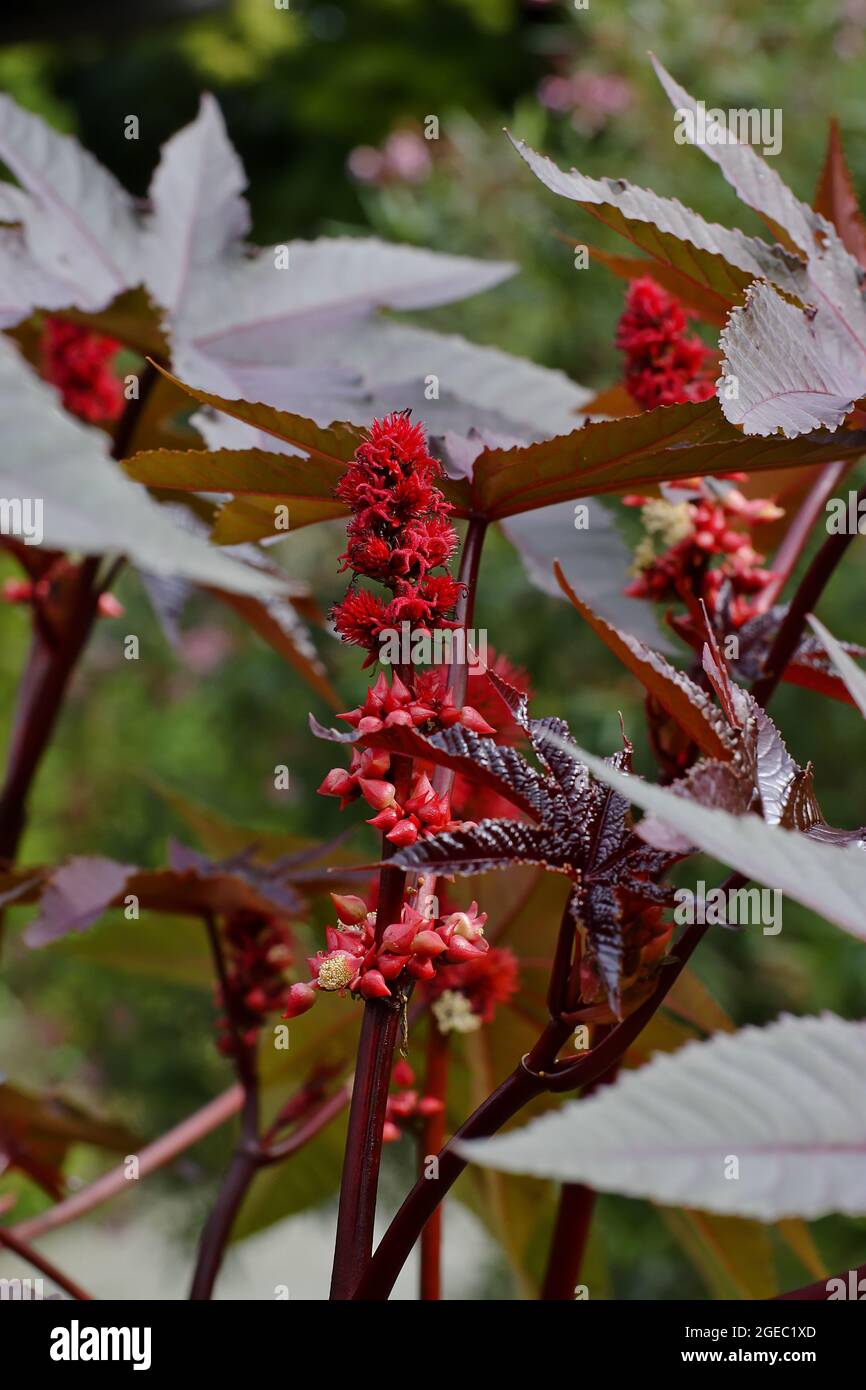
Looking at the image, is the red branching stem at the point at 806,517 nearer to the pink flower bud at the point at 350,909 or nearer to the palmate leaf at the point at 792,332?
the palmate leaf at the point at 792,332

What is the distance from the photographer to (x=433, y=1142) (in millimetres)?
422

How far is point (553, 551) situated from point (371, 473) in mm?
162

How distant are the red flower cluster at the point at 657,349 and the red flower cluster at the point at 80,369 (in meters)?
0.25

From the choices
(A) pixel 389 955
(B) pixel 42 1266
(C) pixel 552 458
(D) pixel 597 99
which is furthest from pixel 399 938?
(D) pixel 597 99

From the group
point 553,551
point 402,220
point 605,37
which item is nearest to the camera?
point 553,551

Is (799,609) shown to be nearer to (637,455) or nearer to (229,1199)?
(637,455)

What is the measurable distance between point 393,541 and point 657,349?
0.55 ft

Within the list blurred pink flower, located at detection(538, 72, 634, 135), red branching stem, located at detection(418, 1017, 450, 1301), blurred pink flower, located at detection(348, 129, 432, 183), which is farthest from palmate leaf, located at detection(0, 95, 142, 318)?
blurred pink flower, located at detection(348, 129, 432, 183)

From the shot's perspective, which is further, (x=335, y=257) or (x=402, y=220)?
(x=402, y=220)

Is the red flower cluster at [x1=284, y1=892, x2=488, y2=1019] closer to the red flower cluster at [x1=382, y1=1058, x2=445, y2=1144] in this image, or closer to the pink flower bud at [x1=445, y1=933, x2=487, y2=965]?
the pink flower bud at [x1=445, y1=933, x2=487, y2=965]

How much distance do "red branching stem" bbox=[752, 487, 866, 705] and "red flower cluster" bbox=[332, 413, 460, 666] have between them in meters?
0.12
